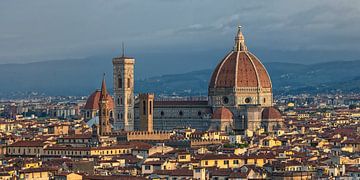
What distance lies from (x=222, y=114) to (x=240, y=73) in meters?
8.94

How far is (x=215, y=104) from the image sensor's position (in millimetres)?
135250

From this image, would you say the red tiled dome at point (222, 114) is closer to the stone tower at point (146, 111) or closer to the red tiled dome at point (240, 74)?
the red tiled dome at point (240, 74)

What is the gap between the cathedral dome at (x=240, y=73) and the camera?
13488cm

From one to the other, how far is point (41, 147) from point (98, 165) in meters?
16.0

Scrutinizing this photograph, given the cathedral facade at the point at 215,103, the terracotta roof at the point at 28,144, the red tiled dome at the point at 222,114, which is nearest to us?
the terracotta roof at the point at 28,144

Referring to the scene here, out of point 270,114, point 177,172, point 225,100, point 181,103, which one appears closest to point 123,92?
point 181,103

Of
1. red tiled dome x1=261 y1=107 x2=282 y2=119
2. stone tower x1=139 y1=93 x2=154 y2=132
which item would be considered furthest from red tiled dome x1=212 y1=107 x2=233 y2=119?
stone tower x1=139 y1=93 x2=154 y2=132

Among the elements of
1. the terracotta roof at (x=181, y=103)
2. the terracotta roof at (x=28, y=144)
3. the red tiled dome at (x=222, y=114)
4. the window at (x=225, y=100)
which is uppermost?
the window at (x=225, y=100)

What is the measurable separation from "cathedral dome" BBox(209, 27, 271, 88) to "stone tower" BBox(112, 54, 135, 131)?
884cm

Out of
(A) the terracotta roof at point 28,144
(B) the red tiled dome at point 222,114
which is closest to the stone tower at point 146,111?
(B) the red tiled dome at point 222,114

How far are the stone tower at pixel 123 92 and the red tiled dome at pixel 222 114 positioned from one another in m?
11.3

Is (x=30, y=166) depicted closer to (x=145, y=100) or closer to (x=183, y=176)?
(x=183, y=176)

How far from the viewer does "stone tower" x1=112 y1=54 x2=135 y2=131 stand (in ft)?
449

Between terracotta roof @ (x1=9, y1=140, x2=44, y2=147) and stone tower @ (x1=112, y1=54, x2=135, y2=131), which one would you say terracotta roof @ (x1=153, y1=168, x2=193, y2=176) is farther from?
stone tower @ (x1=112, y1=54, x2=135, y2=131)
